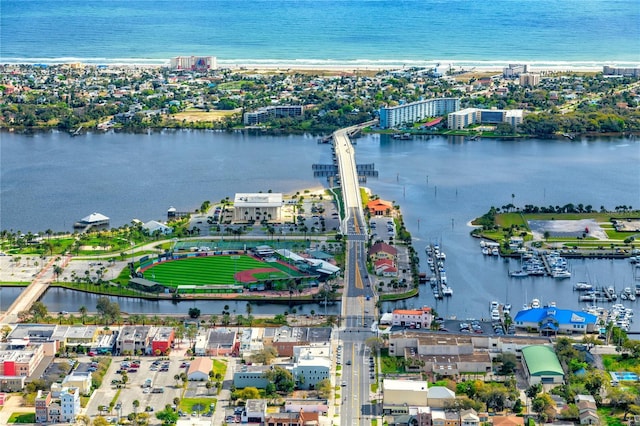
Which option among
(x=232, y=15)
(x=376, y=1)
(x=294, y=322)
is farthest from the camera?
(x=376, y=1)

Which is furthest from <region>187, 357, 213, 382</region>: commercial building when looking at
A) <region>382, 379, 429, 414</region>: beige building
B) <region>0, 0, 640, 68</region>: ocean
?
<region>0, 0, 640, 68</region>: ocean

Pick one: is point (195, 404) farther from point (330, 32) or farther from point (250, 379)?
point (330, 32)

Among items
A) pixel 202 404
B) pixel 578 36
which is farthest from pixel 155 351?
pixel 578 36

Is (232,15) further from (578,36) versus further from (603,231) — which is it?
(603,231)

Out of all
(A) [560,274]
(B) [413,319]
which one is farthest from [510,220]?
(B) [413,319]

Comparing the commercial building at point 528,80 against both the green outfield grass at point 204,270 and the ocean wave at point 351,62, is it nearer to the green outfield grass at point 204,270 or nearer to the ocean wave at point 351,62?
the ocean wave at point 351,62

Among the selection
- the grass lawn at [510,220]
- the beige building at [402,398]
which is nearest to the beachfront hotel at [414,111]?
the grass lawn at [510,220]
